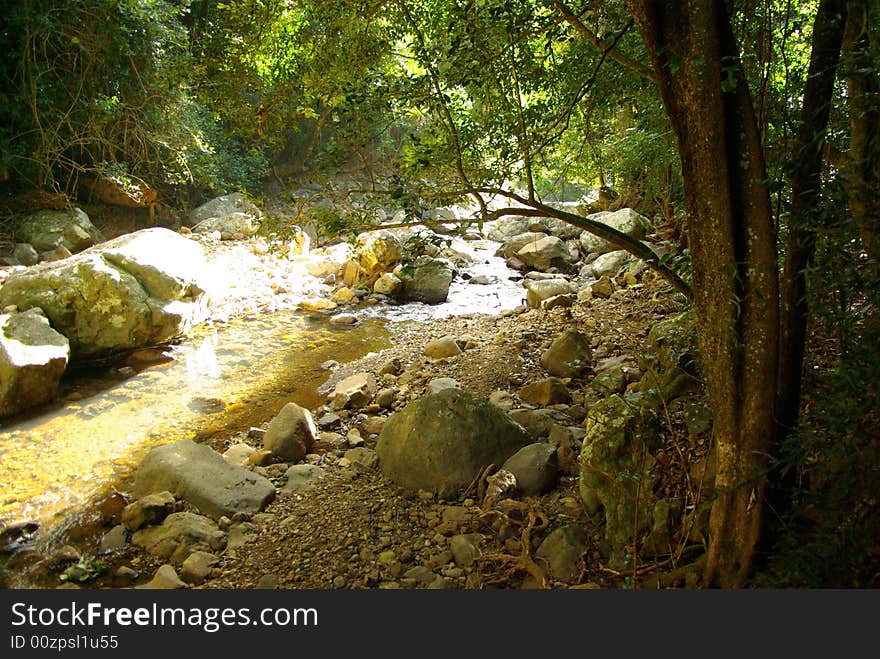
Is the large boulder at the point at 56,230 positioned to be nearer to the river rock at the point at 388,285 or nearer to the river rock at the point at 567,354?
the river rock at the point at 388,285

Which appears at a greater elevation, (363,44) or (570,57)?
(570,57)

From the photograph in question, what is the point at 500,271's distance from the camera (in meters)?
10.4

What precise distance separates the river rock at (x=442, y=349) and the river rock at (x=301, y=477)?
2.27m

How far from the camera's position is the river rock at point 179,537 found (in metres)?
3.52

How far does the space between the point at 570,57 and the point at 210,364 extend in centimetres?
489

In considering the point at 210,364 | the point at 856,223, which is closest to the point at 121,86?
the point at 210,364

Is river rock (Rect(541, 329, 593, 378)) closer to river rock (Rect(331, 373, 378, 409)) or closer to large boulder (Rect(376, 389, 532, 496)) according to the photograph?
large boulder (Rect(376, 389, 532, 496))

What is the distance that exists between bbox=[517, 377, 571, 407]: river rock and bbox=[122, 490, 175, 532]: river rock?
2.59 metres

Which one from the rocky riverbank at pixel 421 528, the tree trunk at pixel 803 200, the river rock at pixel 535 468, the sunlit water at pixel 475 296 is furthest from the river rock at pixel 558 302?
the tree trunk at pixel 803 200

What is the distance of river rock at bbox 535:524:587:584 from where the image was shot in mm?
2797

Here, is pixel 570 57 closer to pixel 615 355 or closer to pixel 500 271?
pixel 615 355

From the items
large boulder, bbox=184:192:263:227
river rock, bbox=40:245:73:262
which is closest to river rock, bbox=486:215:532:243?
large boulder, bbox=184:192:263:227

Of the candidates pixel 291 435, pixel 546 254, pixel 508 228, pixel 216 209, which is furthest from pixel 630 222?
pixel 216 209

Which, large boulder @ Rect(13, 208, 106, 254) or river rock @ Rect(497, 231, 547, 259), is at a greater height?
river rock @ Rect(497, 231, 547, 259)
